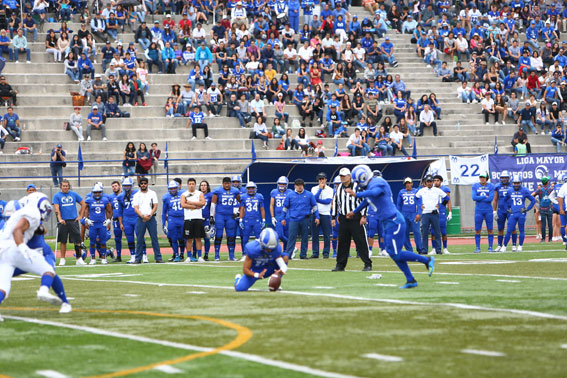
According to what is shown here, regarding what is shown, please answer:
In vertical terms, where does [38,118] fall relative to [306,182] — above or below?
above

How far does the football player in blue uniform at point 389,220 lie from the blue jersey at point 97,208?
26.8 feet

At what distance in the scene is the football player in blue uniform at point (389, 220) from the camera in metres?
12.8

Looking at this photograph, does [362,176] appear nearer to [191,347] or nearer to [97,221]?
[191,347]

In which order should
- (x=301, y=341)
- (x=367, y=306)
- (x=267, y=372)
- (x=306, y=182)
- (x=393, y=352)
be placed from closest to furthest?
(x=267, y=372) < (x=393, y=352) < (x=301, y=341) < (x=367, y=306) < (x=306, y=182)

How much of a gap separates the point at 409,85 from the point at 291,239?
15928mm

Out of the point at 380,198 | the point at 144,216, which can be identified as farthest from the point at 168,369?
the point at 144,216

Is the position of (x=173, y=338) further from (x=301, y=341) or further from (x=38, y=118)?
(x=38, y=118)

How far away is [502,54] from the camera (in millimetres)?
36406

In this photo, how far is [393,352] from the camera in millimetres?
7621

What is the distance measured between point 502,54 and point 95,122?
1614 centimetres

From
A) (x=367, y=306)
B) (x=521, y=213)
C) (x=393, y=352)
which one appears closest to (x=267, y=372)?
(x=393, y=352)

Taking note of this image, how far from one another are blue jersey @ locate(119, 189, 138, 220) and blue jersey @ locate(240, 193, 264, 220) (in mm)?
2391

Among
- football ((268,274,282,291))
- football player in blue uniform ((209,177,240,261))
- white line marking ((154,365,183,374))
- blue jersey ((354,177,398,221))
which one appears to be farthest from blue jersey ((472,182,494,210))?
white line marking ((154,365,183,374))

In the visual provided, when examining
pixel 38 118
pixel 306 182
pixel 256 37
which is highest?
pixel 256 37
